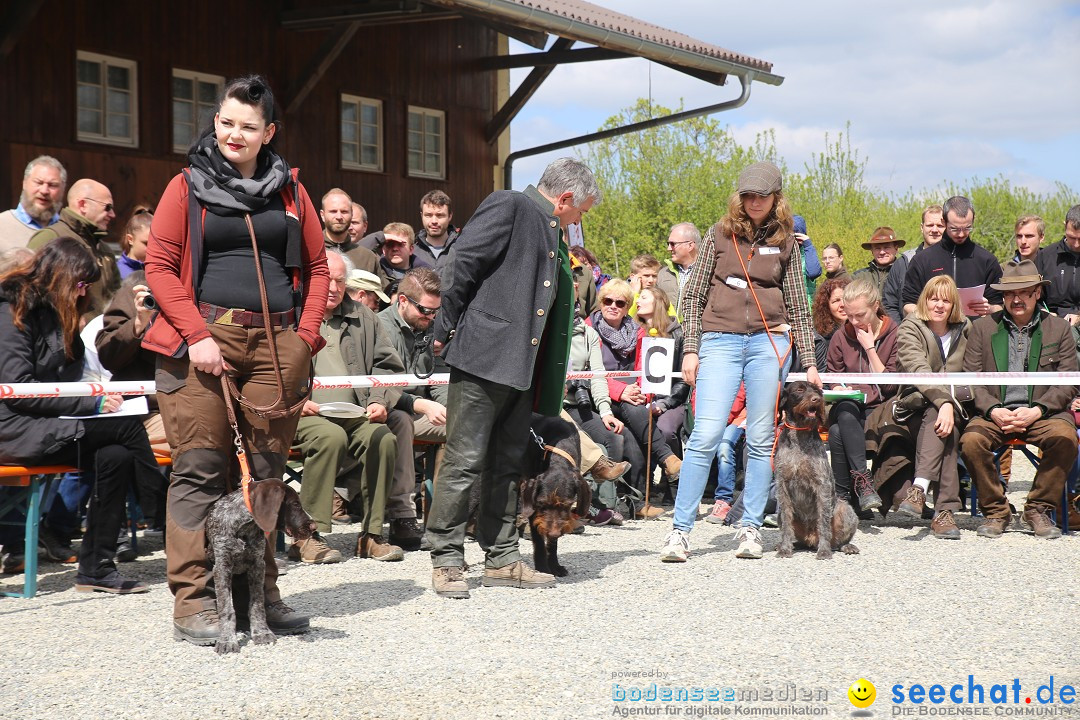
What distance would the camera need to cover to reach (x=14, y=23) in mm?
10938

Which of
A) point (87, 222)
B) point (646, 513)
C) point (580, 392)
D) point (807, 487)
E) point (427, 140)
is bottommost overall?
point (646, 513)

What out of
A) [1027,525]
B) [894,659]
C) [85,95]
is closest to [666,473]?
[1027,525]

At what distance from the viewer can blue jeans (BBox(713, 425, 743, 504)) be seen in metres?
8.66

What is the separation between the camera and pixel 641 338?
30.4 ft

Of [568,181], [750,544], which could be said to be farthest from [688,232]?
[568,181]

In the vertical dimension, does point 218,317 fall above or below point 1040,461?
above

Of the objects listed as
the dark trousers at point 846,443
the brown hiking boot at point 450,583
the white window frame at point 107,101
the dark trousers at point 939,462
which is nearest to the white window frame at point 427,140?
the white window frame at point 107,101

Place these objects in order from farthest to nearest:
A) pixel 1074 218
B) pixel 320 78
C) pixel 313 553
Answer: pixel 320 78 < pixel 1074 218 < pixel 313 553

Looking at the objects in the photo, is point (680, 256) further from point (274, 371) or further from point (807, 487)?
point (274, 371)

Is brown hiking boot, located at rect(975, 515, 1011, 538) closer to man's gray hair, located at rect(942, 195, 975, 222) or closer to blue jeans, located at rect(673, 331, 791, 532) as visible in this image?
blue jeans, located at rect(673, 331, 791, 532)

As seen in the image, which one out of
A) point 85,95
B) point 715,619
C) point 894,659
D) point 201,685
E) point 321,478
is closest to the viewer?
point 201,685

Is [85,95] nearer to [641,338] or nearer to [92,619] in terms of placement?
[641,338]

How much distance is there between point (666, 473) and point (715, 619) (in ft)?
13.3

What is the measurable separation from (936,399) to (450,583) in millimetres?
4051
